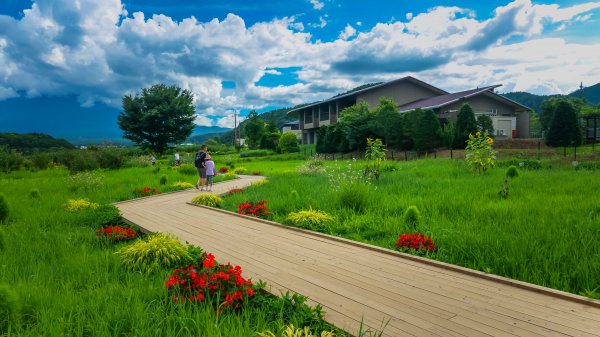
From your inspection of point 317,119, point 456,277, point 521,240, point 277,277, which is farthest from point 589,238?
point 317,119

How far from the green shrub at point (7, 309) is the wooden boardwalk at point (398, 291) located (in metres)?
2.26

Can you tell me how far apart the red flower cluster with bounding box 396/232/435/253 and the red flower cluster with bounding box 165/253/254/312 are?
2.62 metres

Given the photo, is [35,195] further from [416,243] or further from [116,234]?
[416,243]

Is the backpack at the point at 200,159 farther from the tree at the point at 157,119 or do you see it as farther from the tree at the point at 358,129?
the tree at the point at 157,119

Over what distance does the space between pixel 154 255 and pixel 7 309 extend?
6.08 feet

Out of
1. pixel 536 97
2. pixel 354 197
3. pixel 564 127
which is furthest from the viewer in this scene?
pixel 536 97

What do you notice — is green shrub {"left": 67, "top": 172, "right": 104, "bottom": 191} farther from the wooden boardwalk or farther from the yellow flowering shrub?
the wooden boardwalk

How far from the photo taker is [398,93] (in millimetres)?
41906

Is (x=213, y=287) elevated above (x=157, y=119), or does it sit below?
below

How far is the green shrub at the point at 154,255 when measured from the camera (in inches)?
188

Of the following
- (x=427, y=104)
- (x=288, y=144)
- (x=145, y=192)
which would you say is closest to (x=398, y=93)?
(x=427, y=104)

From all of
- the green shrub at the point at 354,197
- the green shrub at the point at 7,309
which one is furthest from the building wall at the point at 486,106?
the green shrub at the point at 7,309

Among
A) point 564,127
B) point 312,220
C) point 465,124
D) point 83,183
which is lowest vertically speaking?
point 312,220

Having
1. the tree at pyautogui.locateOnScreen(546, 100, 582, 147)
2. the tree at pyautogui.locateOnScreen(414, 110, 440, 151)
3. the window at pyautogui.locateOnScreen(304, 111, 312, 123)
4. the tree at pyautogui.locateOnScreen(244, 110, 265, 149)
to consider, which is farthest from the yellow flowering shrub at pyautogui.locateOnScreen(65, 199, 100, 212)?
the tree at pyautogui.locateOnScreen(244, 110, 265, 149)
